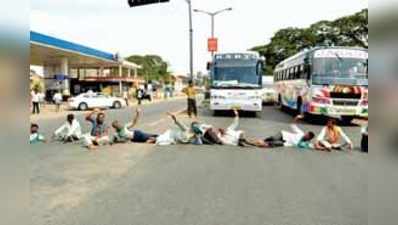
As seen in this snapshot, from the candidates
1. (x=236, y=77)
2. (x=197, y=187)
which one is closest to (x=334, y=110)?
(x=236, y=77)

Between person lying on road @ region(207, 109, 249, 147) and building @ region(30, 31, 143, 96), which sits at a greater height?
building @ region(30, 31, 143, 96)

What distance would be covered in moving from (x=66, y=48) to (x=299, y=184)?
99.4 feet

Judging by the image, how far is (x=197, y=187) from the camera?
727 centimetres

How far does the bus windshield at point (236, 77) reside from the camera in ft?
71.8

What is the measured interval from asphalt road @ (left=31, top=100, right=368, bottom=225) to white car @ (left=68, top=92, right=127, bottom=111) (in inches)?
907

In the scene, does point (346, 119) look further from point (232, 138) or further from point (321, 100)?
point (232, 138)

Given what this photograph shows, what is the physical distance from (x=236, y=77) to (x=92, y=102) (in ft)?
52.4

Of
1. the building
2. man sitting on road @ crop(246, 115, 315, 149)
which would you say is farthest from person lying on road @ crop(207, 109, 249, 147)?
the building

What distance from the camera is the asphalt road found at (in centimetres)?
561

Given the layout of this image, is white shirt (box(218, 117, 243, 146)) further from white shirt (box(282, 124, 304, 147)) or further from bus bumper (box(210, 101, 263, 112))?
bus bumper (box(210, 101, 263, 112))

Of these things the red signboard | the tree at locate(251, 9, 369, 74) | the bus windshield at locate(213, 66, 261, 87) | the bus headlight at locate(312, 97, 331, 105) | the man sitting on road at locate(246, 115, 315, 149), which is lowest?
the man sitting on road at locate(246, 115, 315, 149)

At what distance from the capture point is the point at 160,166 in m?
9.34

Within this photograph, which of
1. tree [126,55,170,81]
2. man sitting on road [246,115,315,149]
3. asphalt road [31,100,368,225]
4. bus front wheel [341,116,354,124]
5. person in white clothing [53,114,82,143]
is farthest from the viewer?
tree [126,55,170,81]

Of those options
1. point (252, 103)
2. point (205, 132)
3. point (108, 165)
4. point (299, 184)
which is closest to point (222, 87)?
point (252, 103)
